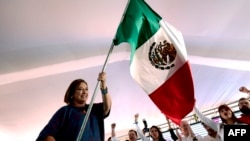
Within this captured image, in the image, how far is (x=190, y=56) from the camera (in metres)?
3.41

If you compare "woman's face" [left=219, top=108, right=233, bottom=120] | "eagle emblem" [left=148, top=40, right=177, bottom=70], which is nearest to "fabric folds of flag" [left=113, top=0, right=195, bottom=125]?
"eagle emblem" [left=148, top=40, right=177, bottom=70]

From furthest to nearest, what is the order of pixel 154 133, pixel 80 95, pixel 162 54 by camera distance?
pixel 154 133, pixel 162 54, pixel 80 95

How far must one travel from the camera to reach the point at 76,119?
1197 millimetres

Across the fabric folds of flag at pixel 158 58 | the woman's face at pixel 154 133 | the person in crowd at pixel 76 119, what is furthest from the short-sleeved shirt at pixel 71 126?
the woman's face at pixel 154 133

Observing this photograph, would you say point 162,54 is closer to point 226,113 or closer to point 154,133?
point 226,113

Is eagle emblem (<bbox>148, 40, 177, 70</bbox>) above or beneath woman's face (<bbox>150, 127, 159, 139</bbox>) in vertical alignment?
above

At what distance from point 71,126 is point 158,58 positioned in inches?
30.5

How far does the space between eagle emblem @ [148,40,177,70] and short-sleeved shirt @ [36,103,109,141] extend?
613 mm

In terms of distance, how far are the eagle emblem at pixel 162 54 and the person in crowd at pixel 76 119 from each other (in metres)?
0.44

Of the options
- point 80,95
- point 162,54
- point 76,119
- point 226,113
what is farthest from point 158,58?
point 226,113

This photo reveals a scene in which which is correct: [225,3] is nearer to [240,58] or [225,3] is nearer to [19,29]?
[240,58]

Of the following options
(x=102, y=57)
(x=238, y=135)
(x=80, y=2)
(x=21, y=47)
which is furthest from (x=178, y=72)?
(x=21, y=47)

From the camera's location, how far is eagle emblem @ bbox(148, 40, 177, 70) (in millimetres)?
1643

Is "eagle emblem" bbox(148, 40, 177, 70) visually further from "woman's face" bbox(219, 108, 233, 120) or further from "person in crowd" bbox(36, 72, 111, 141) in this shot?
"woman's face" bbox(219, 108, 233, 120)
